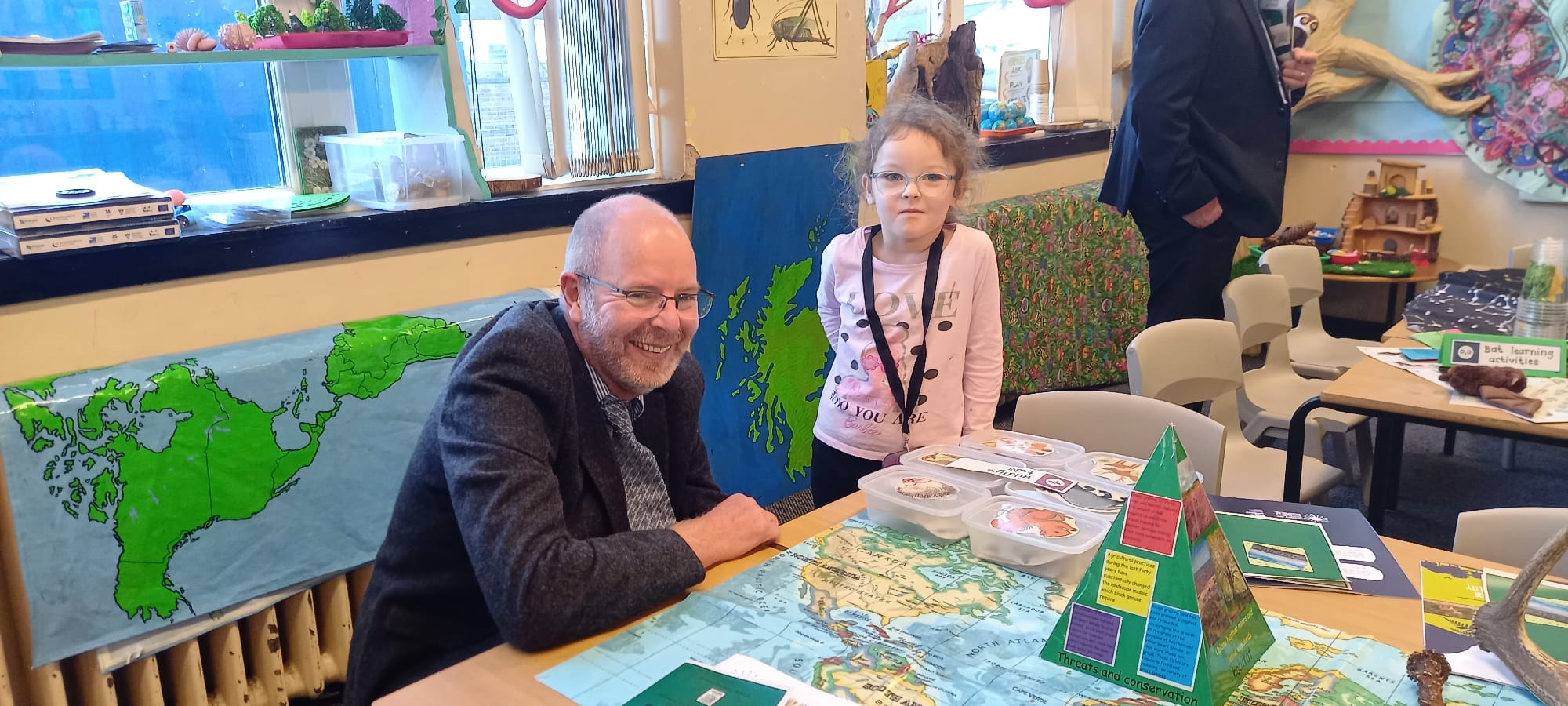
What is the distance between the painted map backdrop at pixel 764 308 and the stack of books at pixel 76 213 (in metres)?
1.36

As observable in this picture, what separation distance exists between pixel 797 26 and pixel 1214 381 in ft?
5.21

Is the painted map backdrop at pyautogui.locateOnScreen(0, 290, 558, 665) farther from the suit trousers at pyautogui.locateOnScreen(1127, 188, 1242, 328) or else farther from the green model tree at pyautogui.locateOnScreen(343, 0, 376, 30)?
the suit trousers at pyautogui.locateOnScreen(1127, 188, 1242, 328)

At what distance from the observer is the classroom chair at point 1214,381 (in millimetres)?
2365

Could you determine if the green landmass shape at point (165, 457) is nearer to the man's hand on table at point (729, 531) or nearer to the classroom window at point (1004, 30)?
the man's hand on table at point (729, 531)

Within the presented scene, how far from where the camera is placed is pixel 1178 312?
320cm

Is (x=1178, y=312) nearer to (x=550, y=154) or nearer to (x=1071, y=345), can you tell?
(x=1071, y=345)

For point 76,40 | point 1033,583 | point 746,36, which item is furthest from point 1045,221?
point 76,40

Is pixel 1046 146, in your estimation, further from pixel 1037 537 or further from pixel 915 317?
pixel 1037 537

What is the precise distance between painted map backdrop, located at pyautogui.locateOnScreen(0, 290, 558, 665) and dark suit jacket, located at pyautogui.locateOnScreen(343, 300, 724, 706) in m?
0.59

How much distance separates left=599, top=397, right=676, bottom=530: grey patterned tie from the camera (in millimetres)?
1514

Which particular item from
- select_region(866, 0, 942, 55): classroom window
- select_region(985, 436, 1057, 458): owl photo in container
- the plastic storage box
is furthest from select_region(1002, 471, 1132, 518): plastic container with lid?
select_region(866, 0, 942, 55): classroom window

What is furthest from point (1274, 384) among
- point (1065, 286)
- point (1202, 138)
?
point (1065, 286)

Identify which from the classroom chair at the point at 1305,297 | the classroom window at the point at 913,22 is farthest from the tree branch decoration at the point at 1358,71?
the classroom window at the point at 913,22

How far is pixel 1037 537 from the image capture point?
1.33 m
